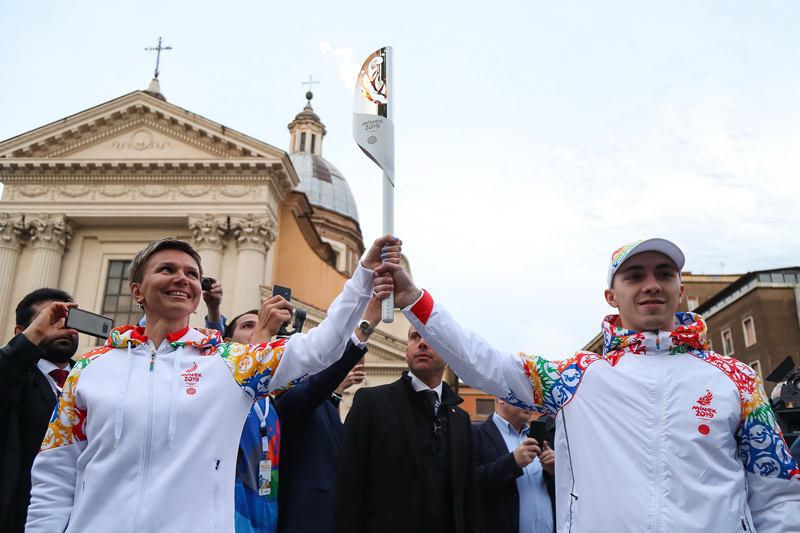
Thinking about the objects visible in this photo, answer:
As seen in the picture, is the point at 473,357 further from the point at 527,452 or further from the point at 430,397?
the point at 527,452

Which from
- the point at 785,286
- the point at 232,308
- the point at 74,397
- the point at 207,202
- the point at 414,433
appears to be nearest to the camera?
the point at 74,397

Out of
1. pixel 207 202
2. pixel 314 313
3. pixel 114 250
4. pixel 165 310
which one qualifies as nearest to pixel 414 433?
pixel 165 310

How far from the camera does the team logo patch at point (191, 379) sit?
8.58ft

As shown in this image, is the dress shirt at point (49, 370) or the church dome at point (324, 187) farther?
the church dome at point (324, 187)

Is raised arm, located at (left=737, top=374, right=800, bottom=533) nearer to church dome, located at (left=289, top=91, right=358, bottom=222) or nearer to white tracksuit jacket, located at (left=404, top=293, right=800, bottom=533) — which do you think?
white tracksuit jacket, located at (left=404, top=293, right=800, bottom=533)

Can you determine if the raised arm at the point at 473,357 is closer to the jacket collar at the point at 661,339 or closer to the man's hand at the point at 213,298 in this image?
the jacket collar at the point at 661,339

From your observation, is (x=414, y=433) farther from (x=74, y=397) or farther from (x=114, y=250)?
(x=114, y=250)

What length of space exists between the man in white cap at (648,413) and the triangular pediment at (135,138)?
21364 millimetres

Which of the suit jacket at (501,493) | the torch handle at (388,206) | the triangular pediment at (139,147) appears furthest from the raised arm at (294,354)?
the triangular pediment at (139,147)

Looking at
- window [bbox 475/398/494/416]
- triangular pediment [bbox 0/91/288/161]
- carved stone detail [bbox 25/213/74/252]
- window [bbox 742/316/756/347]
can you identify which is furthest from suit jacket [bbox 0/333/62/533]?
window [bbox 475/398/494/416]

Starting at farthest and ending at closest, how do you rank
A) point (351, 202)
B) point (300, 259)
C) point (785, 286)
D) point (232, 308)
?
1. point (351, 202)
2. point (785, 286)
3. point (300, 259)
4. point (232, 308)

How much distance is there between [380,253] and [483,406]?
44785 mm

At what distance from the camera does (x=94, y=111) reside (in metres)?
23.5

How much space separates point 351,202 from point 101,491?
44.2m
